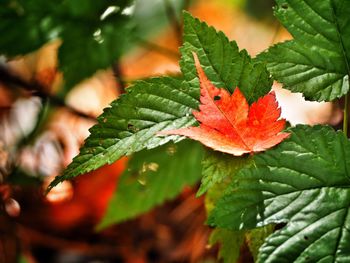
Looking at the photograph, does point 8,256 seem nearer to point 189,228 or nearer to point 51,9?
point 189,228

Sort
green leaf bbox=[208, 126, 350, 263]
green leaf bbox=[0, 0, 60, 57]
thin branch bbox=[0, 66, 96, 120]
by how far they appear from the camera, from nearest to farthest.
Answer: green leaf bbox=[208, 126, 350, 263] < green leaf bbox=[0, 0, 60, 57] < thin branch bbox=[0, 66, 96, 120]

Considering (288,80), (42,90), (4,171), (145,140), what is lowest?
(4,171)

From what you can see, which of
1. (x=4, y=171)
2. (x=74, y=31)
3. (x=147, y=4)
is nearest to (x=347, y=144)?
(x=74, y=31)

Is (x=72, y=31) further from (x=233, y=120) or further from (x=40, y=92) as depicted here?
(x=233, y=120)

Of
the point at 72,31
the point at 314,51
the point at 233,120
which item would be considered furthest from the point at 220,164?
the point at 72,31

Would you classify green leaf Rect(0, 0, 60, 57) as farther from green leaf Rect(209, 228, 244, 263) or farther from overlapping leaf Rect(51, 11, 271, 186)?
green leaf Rect(209, 228, 244, 263)

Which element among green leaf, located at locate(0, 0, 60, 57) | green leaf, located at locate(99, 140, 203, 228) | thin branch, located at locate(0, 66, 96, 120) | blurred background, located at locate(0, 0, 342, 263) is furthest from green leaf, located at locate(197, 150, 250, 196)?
thin branch, located at locate(0, 66, 96, 120)

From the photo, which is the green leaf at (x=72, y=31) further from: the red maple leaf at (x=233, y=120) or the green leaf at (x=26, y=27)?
the red maple leaf at (x=233, y=120)
